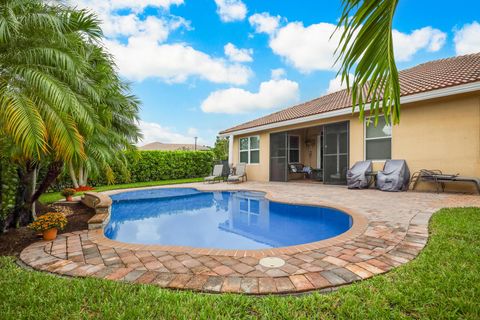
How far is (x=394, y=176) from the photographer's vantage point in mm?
9172

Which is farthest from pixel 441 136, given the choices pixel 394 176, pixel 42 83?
pixel 42 83

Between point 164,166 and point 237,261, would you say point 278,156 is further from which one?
point 237,261

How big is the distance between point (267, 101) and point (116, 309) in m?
27.4

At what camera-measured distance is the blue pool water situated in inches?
207

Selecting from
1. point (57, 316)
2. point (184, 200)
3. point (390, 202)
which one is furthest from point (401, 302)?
point (184, 200)

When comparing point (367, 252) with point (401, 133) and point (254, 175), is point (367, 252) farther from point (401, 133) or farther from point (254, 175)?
point (254, 175)

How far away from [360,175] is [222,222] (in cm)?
638

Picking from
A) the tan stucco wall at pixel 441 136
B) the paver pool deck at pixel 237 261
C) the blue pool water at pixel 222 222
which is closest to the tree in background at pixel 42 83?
the paver pool deck at pixel 237 261

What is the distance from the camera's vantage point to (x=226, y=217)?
760cm

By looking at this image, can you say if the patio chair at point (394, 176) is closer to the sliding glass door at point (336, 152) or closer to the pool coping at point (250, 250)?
the sliding glass door at point (336, 152)

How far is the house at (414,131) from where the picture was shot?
8.08m

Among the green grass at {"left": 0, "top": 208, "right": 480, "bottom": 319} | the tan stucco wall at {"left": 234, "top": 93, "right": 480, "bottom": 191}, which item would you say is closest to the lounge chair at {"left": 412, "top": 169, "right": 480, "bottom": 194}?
the tan stucco wall at {"left": 234, "top": 93, "right": 480, "bottom": 191}

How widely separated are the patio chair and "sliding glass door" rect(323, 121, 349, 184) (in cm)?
200

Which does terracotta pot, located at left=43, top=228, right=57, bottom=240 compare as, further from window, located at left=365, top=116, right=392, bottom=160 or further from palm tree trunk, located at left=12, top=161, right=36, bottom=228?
window, located at left=365, top=116, right=392, bottom=160
